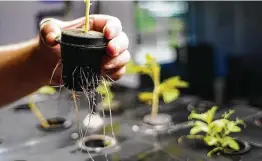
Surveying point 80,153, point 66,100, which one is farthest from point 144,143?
point 66,100

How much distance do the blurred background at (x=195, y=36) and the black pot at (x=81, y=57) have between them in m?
1.84

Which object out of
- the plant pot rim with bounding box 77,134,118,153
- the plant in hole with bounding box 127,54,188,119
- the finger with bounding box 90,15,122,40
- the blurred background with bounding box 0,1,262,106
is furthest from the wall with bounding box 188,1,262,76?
the finger with bounding box 90,15,122,40

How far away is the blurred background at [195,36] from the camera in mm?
2652

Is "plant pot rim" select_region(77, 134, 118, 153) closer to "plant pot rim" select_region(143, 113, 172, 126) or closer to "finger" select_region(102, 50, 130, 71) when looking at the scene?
"plant pot rim" select_region(143, 113, 172, 126)

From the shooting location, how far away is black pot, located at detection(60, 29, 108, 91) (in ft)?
2.36

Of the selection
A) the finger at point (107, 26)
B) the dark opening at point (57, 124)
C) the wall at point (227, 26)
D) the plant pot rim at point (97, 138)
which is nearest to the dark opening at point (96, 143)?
the plant pot rim at point (97, 138)

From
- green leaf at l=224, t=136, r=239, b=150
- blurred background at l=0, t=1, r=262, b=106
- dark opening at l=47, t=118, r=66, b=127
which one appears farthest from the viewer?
blurred background at l=0, t=1, r=262, b=106

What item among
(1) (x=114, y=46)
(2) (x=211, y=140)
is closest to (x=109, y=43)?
(1) (x=114, y=46)

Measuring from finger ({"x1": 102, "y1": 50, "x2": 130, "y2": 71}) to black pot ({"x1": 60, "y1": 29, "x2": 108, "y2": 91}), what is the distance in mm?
26

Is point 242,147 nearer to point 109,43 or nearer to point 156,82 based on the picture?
point 156,82

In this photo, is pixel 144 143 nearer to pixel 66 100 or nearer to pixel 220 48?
pixel 66 100

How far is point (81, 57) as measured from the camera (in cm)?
74

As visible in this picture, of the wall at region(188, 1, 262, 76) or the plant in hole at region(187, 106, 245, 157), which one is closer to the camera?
the plant in hole at region(187, 106, 245, 157)

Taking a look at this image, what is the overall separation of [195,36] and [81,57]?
3020mm
